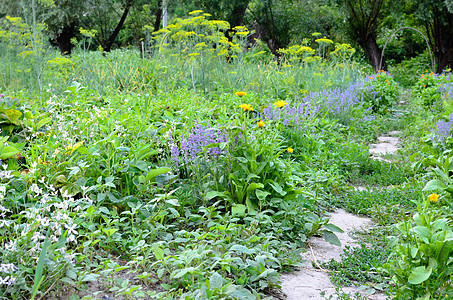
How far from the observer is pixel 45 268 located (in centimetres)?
162

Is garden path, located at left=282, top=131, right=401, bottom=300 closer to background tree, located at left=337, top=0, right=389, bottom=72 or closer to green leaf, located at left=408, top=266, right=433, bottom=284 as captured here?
green leaf, located at left=408, top=266, right=433, bottom=284

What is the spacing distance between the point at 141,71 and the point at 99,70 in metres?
0.63

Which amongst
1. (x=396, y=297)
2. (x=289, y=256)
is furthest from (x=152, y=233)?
(x=396, y=297)

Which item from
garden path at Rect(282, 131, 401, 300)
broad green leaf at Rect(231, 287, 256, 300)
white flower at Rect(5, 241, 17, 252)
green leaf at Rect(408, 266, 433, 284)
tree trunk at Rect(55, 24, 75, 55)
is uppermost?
tree trunk at Rect(55, 24, 75, 55)

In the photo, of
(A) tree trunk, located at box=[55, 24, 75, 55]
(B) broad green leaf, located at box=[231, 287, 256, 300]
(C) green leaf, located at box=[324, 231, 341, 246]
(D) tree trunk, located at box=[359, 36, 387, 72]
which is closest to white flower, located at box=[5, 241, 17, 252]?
(B) broad green leaf, located at box=[231, 287, 256, 300]

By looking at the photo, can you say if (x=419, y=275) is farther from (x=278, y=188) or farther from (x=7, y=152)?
(x=7, y=152)

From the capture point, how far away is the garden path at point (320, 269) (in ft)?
6.46

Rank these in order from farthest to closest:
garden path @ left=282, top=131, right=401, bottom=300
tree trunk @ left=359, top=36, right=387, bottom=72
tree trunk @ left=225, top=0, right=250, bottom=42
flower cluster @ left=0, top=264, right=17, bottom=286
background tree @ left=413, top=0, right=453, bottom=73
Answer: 1. tree trunk @ left=359, top=36, right=387, bottom=72
2. tree trunk @ left=225, top=0, right=250, bottom=42
3. background tree @ left=413, top=0, right=453, bottom=73
4. garden path @ left=282, top=131, right=401, bottom=300
5. flower cluster @ left=0, top=264, right=17, bottom=286

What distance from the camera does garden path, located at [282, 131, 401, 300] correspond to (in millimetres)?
1968

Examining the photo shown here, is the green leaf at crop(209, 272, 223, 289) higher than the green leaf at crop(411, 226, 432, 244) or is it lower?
lower

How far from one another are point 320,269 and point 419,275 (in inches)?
26.1

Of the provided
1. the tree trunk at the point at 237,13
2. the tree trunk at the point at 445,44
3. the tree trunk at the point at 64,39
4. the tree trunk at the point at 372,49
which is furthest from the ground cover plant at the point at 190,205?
the tree trunk at the point at 64,39

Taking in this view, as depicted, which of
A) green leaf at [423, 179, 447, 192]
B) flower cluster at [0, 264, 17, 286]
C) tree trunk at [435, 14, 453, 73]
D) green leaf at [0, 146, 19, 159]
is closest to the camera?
flower cluster at [0, 264, 17, 286]

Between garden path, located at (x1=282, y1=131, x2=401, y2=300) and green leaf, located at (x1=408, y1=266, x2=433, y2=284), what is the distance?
305 mm
